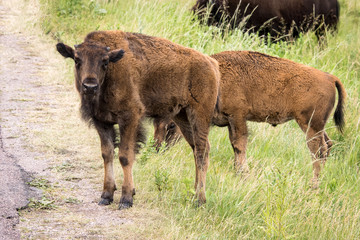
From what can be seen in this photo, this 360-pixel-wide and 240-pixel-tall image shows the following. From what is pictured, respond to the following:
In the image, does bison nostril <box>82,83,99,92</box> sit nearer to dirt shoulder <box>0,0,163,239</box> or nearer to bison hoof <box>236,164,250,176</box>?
dirt shoulder <box>0,0,163,239</box>

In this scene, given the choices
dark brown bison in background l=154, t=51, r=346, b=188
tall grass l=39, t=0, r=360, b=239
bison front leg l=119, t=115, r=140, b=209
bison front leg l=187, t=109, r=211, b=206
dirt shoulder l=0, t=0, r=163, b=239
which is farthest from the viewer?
dark brown bison in background l=154, t=51, r=346, b=188

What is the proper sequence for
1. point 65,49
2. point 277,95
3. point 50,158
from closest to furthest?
point 65,49 → point 50,158 → point 277,95

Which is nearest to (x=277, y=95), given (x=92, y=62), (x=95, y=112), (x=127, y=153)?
(x=127, y=153)

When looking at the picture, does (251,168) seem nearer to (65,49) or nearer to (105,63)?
(105,63)

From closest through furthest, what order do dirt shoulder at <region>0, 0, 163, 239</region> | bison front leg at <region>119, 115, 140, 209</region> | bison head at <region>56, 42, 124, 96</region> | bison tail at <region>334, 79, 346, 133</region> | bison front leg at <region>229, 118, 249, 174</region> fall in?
dirt shoulder at <region>0, 0, 163, 239</region>, bison head at <region>56, 42, 124, 96</region>, bison front leg at <region>119, 115, 140, 209</region>, bison front leg at <region>229, 118, 249, 174</region>, bison tail at <region>334, 79, 346, 133</region>

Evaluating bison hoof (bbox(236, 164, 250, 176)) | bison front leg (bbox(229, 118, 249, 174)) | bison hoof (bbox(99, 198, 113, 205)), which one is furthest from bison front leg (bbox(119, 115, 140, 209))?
bison front leg (bbox(229, 118, 249, 174))

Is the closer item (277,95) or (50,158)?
(50,158)

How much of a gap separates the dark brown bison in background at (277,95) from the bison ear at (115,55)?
7.26ft

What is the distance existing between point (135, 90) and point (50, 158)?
5.73ft

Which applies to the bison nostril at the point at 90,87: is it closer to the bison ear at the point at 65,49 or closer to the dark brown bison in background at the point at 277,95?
the bison ear at the point at 65,49

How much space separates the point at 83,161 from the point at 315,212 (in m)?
2.74

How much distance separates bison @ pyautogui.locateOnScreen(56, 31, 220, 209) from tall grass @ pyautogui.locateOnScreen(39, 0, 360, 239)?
348 millimetres

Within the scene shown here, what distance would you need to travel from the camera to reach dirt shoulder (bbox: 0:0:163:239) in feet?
17.7

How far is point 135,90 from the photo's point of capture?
6.06 meters
